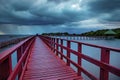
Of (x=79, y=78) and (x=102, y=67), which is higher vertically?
(x=102, y=67)

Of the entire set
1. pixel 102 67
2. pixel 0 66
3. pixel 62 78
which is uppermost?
pixel 0 66

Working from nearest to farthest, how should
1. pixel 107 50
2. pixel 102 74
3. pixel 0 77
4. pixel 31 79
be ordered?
pixel 0 77, pixel 107 50, pixel 102 74, pixel 31 79

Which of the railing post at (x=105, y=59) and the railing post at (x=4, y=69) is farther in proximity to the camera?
the railing post at (x=105, y=59)

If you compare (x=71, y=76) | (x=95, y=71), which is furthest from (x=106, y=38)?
(x=71, y=76)

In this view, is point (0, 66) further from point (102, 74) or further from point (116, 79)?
point (116, 79)

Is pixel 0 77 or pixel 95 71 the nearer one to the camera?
pixel 0 77

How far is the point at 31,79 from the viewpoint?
12.0 ft

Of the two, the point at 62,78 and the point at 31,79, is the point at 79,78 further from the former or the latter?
the point at 31,79

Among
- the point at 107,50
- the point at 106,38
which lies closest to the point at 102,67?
the point at 107,50

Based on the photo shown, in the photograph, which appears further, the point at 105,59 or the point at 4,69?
the point at 105,59

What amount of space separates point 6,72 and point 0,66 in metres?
0.14

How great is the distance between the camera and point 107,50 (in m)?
2.35

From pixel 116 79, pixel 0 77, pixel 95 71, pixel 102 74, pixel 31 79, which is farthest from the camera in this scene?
pixel 95 71

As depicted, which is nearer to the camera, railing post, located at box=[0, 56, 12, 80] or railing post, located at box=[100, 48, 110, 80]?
railing post, located at box=[0, 56, 12, 80]
